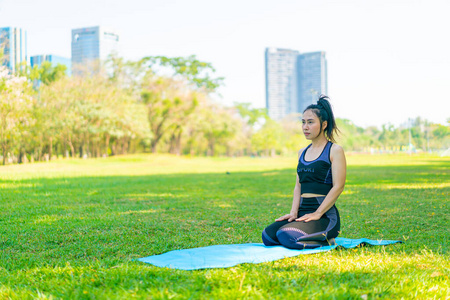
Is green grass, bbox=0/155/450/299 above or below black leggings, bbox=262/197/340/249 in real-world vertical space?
below

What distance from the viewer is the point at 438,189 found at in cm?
991

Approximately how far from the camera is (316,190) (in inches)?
166

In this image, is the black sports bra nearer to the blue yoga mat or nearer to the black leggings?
the black leggings

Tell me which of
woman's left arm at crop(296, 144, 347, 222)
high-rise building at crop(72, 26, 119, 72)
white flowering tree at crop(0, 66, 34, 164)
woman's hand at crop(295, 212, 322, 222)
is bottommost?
woman's hand at crop(295, 212, 322, 222)

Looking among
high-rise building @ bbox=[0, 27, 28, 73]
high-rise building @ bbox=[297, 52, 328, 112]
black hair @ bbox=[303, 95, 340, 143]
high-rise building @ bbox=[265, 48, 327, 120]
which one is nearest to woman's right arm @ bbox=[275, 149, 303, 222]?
black hair @ bbox=[303, 95, 340, 143]

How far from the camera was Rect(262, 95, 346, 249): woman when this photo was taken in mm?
3969

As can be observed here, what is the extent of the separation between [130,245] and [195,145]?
5970cm

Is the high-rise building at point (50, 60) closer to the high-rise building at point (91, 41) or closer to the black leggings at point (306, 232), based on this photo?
the high-rise building at point (91, 41)

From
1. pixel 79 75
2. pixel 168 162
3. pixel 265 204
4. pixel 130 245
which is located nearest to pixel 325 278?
pixel 130 245

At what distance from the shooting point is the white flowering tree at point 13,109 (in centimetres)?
2345

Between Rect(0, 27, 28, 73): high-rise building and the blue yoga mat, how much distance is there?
23.8 meters

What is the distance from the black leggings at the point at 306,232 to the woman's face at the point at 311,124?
2.19ft

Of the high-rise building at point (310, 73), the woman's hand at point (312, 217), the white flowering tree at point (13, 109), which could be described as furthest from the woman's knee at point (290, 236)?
the high-rise building at point (310, 73)

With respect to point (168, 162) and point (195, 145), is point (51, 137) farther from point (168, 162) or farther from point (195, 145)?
point (195, 145)
